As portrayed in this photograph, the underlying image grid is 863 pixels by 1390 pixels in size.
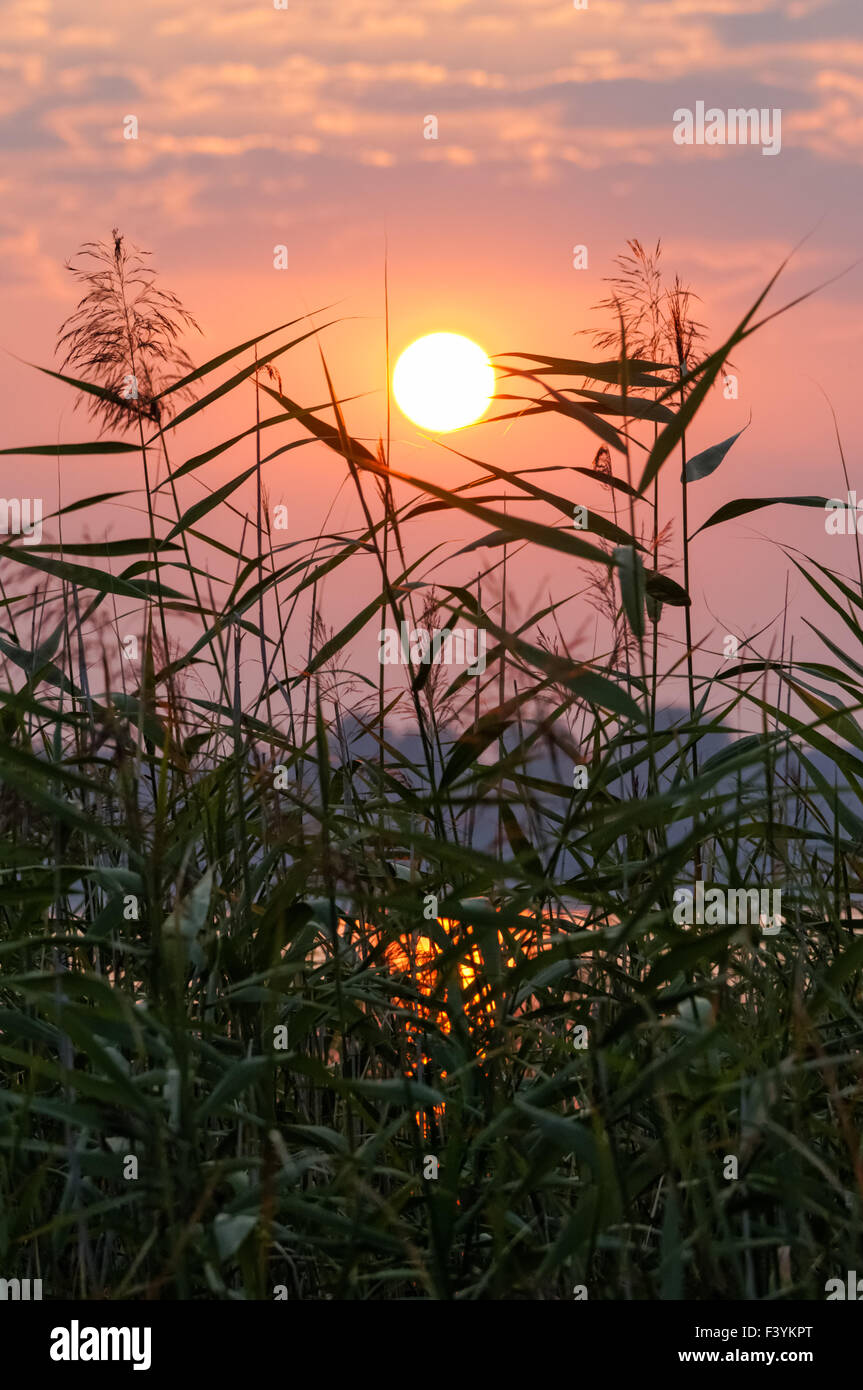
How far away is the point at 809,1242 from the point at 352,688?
1122mm

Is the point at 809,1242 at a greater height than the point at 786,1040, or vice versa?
the point at 786,1040

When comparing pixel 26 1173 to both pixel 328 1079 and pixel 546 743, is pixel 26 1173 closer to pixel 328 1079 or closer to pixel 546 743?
pixel 328 1079

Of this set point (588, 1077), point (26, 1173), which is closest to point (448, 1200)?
point (588, 1077)

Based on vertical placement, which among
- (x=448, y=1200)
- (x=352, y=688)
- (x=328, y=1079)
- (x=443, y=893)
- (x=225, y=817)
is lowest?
(x=448, y=1200)

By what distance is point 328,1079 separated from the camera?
4.39ft

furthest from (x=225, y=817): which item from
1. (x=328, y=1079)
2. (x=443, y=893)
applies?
(x=328, y=1079)

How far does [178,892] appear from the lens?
1222 millimetres

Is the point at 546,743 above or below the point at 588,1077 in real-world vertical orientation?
above
